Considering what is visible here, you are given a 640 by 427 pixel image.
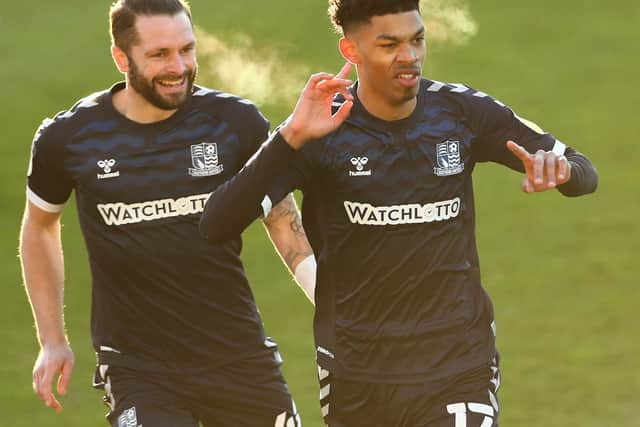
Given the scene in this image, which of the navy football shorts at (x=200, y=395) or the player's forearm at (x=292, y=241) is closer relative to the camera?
the navy football shorts at (x=200, y=395)

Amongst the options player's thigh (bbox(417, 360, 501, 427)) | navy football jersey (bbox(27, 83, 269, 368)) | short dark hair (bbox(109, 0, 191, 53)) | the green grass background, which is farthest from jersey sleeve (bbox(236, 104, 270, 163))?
the green grass background

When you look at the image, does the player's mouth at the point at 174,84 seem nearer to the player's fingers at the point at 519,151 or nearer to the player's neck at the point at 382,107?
the player's neck at the point at 382,107

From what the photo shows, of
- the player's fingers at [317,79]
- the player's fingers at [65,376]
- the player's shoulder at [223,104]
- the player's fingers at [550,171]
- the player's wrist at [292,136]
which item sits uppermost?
the player's shoulder at [223,104]

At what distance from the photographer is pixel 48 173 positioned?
9.00 meters

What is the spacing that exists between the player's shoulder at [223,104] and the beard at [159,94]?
0.11m

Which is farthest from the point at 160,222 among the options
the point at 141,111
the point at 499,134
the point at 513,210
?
the point at 513,210

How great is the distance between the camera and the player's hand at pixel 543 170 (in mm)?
7473

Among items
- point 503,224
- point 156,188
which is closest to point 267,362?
point 156,188

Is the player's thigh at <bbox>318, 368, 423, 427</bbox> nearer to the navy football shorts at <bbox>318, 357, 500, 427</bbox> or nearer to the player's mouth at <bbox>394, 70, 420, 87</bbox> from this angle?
the navy football shorts at <bbox>318, 357, 500, 427</bbox>

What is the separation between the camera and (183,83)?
28.8 feet

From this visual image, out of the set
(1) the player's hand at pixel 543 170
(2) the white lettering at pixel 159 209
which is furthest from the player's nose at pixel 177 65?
(1) the player's hand at pixel 543 170

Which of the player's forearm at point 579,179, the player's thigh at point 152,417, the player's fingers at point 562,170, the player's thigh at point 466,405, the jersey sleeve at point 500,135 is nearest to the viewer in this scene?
the player's fingers at point 562,170

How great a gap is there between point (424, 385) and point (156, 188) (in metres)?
1.74

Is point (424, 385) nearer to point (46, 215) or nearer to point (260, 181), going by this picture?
point (260, 181)
